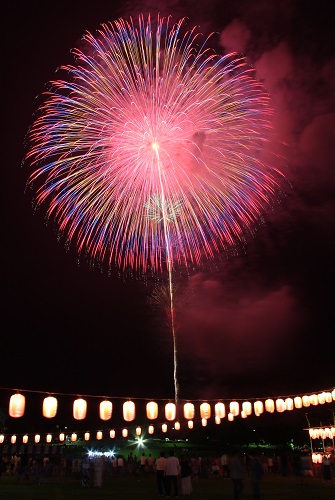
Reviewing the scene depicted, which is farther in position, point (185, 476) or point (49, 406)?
point (49, 406)

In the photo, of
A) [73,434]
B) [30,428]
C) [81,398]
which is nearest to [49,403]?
[81,398]

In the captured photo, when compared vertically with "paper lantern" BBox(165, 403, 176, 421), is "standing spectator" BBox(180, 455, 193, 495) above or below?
below

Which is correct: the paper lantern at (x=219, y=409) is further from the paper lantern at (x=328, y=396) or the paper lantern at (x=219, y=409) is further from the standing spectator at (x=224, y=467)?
the paper lantern at (x=328, y=396)

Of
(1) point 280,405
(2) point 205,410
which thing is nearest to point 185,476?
(2) point 205,410

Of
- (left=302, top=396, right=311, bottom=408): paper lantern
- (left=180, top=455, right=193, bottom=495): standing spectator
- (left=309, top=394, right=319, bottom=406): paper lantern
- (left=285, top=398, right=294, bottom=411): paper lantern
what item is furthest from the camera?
(left=285, top=398, right=294, bottom=411): paper lantern

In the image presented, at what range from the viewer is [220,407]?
25.5 meters

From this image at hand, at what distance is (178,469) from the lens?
14000mm

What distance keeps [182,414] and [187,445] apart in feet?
107

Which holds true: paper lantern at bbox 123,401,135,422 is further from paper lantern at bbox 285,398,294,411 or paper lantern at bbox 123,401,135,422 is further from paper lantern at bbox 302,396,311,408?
paper lantern at bbox 302,396,311,408

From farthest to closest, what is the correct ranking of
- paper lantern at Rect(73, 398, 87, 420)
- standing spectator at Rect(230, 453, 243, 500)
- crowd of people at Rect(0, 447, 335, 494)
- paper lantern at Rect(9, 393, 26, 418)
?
paper lantern at Rect(73, 398, 87, 420) → paper lantern at Rect(9, 393, 26, 418) → crowd of people at Rect(0, 447, 335, 494) → standing spectator at Rect(230, 453, 243, 500)

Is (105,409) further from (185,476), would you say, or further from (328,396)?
(328,396)

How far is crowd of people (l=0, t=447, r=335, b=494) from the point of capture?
11750 millimetres

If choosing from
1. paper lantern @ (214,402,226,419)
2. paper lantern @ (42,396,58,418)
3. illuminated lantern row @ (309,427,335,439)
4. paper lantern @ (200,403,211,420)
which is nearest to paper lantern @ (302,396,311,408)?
paper lantern @ (214,402,226,419)

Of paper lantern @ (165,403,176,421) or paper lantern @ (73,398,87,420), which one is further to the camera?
paper lantern @ (165,403,176,421)
